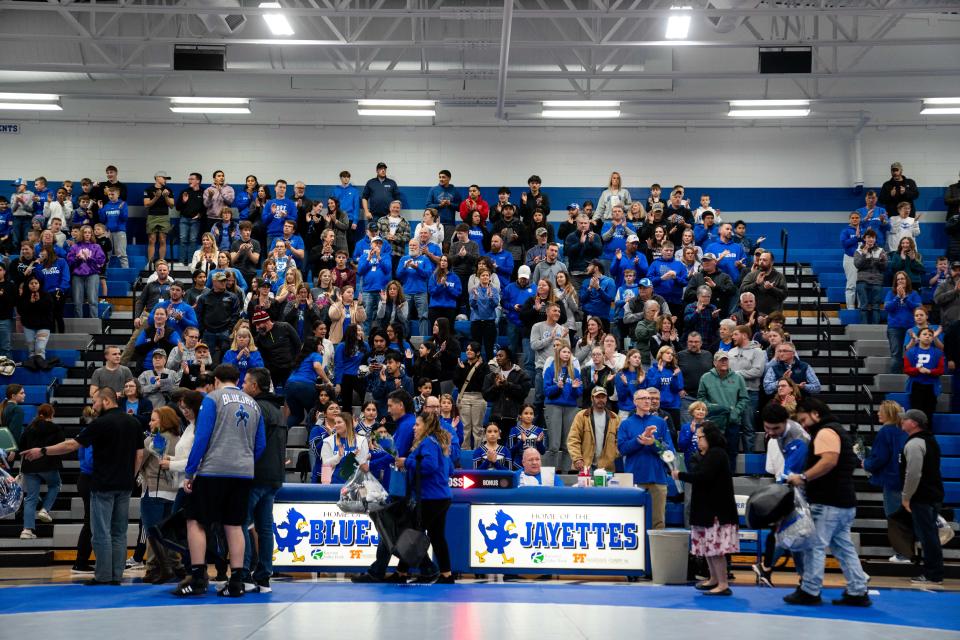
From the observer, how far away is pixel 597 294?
1759 centimetres

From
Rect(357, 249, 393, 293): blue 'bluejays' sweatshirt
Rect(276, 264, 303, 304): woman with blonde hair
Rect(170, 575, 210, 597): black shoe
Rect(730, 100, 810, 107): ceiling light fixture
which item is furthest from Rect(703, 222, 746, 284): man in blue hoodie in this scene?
Rect(170, 575, 210, 597): black shoe

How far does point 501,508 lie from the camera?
11.8 metres

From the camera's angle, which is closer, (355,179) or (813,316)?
(813,316)

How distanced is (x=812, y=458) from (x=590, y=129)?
17117 millimetres

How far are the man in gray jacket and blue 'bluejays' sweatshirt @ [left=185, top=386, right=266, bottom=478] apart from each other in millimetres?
7835

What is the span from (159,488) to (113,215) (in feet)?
40.8

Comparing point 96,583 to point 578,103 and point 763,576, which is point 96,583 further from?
point 578,103

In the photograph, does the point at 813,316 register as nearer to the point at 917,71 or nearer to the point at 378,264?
the point at 917,71

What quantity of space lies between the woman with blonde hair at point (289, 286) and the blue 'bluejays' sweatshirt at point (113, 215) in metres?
6.45

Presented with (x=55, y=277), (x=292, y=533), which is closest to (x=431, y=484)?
(x=292, y=533)

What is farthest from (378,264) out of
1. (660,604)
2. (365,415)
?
(660,604)

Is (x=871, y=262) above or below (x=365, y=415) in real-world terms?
above

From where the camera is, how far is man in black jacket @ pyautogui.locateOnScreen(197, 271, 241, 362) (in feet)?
55.0

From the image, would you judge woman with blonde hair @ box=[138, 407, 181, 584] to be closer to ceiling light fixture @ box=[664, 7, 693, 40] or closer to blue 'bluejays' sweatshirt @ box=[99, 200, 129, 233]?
ceiling light fixture @ box=[664, 7, 693, 40]
